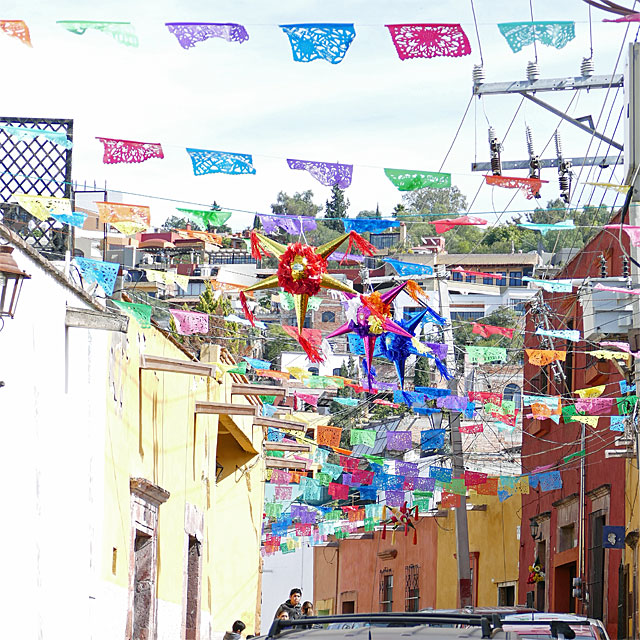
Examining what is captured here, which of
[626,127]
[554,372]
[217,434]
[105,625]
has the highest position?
[626,127]

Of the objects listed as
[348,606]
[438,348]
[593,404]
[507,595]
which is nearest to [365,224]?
[438,348]

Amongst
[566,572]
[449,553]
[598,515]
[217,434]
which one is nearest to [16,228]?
[217,434]

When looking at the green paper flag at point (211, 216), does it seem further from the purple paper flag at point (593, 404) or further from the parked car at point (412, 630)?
the purple paper flag at point (593, 404)

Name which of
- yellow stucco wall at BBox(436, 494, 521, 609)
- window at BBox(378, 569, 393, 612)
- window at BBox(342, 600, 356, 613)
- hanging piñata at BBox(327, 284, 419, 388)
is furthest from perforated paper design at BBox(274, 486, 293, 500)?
hanging piñata at BBox(327, 284, 419, 388)

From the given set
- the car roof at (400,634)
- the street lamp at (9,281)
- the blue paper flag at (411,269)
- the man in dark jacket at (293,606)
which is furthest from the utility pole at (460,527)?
the car roof at (400,634)

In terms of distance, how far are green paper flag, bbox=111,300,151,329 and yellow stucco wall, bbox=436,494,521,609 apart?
15.0 meters

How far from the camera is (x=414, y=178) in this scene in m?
12.0

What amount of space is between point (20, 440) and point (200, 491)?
7868 mm

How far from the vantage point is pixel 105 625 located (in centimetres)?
1177

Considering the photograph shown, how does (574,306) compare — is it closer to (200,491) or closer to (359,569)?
(200,491)

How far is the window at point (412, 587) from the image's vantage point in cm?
3053

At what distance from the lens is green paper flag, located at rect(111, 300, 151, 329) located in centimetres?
1238

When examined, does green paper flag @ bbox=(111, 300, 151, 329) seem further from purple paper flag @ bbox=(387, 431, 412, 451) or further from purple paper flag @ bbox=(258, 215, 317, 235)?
purple paper flag @ bbox=(387, 431, 412, 451)

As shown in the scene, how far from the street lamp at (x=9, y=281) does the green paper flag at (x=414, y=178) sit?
14.4ft
